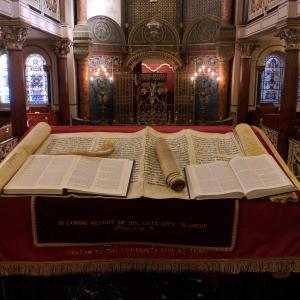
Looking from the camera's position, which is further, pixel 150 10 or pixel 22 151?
pixel 150 10

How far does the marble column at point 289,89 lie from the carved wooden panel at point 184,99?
6.35 metres

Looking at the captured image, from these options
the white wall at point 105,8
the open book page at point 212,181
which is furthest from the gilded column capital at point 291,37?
the white wall at point 105,8

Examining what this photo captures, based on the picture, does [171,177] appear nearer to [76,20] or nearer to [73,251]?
[73,251]

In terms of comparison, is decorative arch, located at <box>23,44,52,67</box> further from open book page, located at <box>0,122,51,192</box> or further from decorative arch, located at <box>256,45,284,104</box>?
open book page, located at <box>0,122,51,192</box>

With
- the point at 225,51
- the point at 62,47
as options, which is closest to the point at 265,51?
the point at 225,51

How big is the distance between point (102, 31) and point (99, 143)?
14.2 meters

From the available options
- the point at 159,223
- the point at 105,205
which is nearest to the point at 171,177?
the point at 159,223

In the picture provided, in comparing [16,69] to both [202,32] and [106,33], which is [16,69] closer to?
[106,33]

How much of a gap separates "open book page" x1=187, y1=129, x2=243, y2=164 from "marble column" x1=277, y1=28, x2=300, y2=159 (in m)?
7.02

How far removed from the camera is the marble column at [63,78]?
1415 centimetres

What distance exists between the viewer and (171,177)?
7.45 ft

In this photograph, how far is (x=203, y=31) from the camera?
15844 mm

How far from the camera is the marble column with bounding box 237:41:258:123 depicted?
46.5 feet

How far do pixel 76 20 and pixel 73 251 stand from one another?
46.5ft
